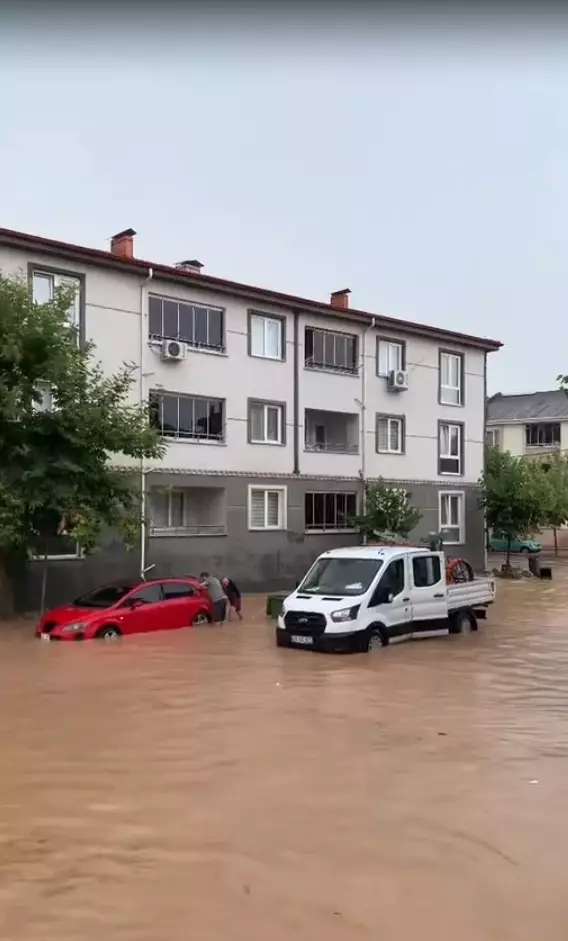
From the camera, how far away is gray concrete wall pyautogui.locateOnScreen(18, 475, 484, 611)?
2331 cm

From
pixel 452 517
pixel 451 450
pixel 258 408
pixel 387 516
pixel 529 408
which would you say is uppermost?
pixel 529 408

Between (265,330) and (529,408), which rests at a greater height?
(529,408)

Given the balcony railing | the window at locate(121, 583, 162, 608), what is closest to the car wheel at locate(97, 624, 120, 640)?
the window at locate(121, 583, 162, 608)

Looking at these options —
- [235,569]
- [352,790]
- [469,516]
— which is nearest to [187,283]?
[235,569]

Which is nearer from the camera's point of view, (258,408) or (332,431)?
(258,408)

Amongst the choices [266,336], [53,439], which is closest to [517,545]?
[266,336]

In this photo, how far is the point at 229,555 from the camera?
27.5m

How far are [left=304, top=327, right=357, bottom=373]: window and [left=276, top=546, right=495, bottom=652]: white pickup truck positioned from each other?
13.1 meters

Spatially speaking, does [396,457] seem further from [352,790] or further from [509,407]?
[509,407]

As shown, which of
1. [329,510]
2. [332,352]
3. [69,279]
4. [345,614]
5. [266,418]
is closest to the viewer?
[345,614]

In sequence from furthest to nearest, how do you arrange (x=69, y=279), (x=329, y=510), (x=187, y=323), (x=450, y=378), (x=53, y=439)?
(x=450, y=378) → (x=329, y=510) → (x=187, y=323) → (x=69, y=279) → (x=53, y=439)

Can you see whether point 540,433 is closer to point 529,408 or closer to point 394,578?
point 529,408

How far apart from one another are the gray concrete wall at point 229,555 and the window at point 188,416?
1278mm

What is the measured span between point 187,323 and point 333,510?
8210mm
